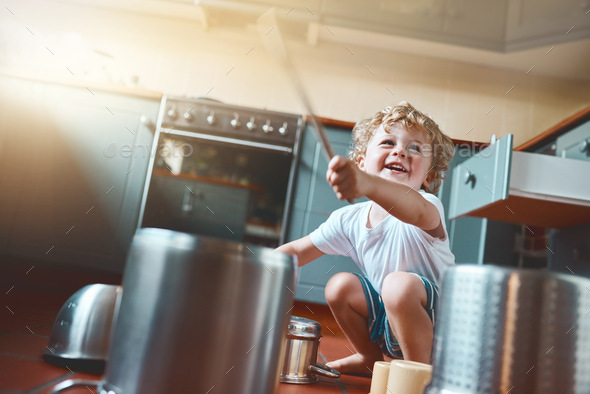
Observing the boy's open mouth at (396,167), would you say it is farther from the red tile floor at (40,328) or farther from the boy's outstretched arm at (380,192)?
the red tile floor at (40,328)

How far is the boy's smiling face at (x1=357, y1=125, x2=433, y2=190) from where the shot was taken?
90 centimetres

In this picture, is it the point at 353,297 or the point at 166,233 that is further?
the point at 353,297

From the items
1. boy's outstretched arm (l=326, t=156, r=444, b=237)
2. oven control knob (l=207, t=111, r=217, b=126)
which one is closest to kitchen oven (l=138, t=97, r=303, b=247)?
oven control knob (l=207, t=111, r=217, b=126)

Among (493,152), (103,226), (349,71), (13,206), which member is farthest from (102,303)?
(349,71)

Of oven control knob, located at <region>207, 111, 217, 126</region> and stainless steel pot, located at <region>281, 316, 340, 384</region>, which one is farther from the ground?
oven control knob, located at <region>207, 111, 217, 126</region>

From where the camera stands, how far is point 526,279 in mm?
268

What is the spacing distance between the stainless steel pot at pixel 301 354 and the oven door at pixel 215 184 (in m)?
0.95

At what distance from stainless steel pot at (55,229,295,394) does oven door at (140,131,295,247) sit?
136 cm

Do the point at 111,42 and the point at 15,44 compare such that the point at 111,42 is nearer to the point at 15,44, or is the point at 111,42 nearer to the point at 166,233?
the point at 15,44

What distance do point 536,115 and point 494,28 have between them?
0.46 metres

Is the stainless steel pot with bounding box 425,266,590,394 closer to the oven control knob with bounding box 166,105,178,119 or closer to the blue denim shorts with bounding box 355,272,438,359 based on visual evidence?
the blue denim shorts with bounding box 355,272,438,359

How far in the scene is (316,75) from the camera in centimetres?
231

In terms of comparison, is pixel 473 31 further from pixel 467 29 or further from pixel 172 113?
pixel 172 113

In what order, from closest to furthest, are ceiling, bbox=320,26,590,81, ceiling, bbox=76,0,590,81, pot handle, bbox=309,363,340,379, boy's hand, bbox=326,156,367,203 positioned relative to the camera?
boy's hand, bbox=326,156,367,203 → pot handle, bbox=309,363,340,379 → ceiling, bbox=76,0,590,81 → ceiling, bbox=320,26,590,81
